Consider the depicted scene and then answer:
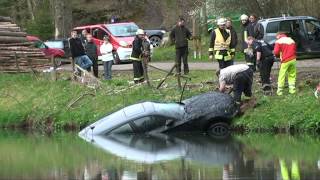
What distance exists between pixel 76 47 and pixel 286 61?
28.8 ft

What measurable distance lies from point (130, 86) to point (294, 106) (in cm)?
659

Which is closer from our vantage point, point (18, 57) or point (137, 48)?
point (137, 48)

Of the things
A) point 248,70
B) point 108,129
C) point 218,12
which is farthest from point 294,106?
point 218,12

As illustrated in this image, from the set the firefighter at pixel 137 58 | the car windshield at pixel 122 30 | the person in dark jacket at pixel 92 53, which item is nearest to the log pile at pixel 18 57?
the person in dark jacket at pixel 92 53

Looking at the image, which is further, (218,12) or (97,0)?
(97,0)

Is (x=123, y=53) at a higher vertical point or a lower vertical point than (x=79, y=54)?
lower

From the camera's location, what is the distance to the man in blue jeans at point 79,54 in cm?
2813

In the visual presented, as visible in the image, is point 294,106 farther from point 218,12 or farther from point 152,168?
point 218,12

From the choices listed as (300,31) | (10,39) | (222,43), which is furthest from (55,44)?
(222,43)

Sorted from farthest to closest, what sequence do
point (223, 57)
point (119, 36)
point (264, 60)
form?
1. point (119, 36)
2. point (223, 57)
3. point (264, 60)

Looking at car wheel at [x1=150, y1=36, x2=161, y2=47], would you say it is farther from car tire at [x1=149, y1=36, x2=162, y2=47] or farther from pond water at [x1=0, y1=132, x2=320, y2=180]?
pond water at [x1=0, y1=132, x2=320, y2=180]

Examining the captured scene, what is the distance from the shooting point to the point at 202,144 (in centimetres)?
1930

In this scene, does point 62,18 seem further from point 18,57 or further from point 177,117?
point 177,117

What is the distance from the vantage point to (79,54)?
28.4m
